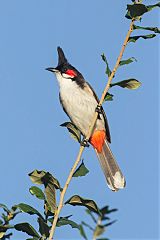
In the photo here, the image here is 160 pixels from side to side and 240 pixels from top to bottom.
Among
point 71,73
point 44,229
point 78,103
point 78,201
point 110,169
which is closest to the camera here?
point 44,229

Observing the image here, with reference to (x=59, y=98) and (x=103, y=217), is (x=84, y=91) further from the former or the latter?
(x=103, y=217)

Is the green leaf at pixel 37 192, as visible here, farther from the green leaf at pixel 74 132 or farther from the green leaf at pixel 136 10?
the green leaf at pixel 136 10

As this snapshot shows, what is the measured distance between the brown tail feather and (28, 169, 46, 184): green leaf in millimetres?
2782

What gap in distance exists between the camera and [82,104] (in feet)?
18.7

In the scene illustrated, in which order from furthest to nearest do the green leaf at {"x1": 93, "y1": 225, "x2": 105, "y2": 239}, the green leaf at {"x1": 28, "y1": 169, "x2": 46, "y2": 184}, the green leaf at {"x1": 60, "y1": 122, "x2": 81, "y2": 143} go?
the green leaf at {"x1": 60, "y1": 122, "x2": 81, "y2": 143}, the green leaf at {"x1": 28, "y1": 169, "x2": 46, "y2": 184}, the green leaf at {"x1": 93, "y1": 225, "x2": 105, "y2": 239}

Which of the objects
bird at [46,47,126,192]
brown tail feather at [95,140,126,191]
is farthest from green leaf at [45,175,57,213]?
bird at [46,47,126,192]

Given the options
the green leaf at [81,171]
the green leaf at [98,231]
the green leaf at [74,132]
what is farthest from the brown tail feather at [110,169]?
the green leaf at [98,231]

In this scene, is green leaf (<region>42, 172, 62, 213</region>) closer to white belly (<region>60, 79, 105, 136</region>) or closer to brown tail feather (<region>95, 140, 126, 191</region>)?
brown tail feather (<region>95, 140, 126, 191</region>)

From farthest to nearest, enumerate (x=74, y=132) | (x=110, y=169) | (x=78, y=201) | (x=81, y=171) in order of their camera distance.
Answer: (x=110, y=169) → (x=74, y=132) → (x=81, y=171) → (x=78, y=201)

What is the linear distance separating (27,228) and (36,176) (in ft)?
0.98

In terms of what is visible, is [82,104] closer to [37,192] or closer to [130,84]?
[130,84]

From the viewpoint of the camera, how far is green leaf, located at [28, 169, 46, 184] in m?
1.85

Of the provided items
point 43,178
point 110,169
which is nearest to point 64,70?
point 110,169

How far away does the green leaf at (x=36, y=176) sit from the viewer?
72.8 inches
